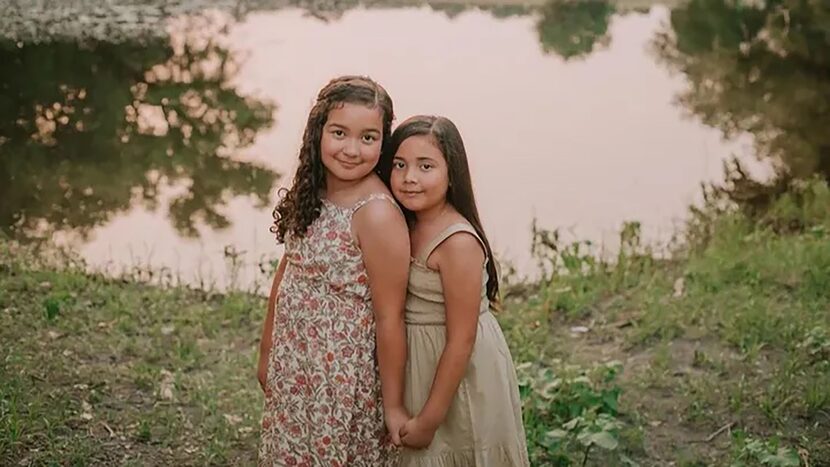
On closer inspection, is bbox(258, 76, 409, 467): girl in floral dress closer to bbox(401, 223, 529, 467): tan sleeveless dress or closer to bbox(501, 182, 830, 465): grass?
bbox(401, 223, 529, 467): tan sleeveless dress

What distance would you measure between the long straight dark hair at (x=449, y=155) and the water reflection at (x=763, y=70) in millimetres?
5458

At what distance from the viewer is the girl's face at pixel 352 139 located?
87.9 inches

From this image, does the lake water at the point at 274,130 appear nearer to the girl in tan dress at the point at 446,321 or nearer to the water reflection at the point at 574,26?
the water reflection at the point at 574,26

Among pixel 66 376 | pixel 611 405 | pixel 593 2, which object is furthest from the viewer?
pixel 593 2

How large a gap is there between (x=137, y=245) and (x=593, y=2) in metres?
10.3

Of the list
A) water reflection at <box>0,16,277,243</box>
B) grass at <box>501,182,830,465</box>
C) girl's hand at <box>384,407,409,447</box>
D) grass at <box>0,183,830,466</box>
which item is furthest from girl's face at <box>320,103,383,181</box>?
water reflection at <box>0,16,277,243</box>

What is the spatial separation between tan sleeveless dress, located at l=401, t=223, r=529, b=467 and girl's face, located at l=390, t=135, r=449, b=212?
113 millimetres

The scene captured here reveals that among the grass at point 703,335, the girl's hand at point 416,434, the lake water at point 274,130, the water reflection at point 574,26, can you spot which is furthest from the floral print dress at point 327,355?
the water reflection at point 574,26

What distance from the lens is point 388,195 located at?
2.27m

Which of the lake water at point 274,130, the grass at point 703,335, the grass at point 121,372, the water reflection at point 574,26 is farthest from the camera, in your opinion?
the water reflection at point 574,26

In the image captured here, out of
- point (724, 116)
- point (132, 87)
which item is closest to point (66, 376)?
point (132, 87)

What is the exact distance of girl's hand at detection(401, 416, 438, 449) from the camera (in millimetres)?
2238

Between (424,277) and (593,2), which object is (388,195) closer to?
(424,277)

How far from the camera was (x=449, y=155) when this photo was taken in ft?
7.32
